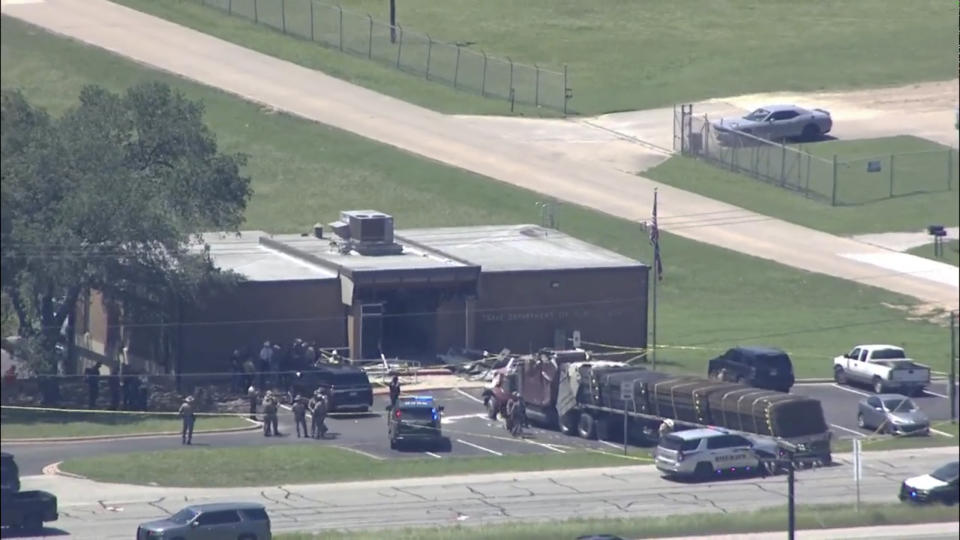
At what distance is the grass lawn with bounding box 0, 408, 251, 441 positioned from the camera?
2006 inches

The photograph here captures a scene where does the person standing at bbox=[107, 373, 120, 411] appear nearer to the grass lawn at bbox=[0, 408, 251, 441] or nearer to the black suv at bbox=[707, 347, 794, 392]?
the grass lawn at bbox=[0, 408, 251, 441]

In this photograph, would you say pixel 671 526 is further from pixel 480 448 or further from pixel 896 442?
pixel 480 448

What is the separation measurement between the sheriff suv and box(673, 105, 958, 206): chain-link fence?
7.05 m

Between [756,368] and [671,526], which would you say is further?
[756,368]

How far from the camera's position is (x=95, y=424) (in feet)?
175

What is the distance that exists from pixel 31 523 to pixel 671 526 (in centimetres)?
1163

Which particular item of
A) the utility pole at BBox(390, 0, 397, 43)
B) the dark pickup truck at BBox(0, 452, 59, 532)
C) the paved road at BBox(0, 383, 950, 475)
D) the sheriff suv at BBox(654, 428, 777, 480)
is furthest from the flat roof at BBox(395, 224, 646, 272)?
the dark pickup truck at BBox(0, 452, 59, 532)

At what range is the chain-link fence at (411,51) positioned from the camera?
94.0 meters

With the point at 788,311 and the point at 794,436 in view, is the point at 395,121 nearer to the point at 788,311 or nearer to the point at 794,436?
the point at 788,311

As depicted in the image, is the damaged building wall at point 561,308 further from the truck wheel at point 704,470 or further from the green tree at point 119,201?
the truck wheel at point 704,470

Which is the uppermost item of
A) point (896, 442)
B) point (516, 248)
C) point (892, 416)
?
point (516, 248)

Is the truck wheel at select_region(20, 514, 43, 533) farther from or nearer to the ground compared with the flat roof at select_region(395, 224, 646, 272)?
nearer to the ground

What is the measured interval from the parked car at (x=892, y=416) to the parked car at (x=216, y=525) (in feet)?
66.0

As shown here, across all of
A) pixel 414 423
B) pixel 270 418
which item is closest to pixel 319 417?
pixel 270 418
